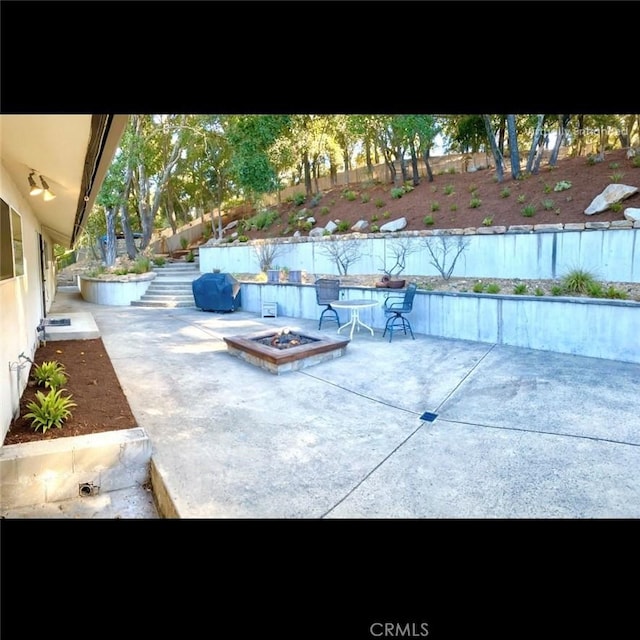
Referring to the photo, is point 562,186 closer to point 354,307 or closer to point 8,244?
point 354,307

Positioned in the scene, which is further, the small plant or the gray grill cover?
the gray grill cover

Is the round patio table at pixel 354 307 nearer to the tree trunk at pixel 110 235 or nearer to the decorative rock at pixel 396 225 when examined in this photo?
the decorative rock at pixel 396 225

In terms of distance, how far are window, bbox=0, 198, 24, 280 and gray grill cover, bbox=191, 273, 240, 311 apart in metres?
5.50

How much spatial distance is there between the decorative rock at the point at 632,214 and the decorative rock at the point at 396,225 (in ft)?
14.5

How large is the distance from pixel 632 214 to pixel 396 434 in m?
6.11

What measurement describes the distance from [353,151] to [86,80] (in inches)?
763

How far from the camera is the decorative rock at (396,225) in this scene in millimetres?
10141

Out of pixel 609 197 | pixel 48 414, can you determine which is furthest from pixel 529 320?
pixel 48 414

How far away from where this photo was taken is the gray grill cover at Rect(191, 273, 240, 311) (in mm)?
9844

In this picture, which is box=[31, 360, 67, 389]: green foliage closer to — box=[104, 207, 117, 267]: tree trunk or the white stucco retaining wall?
the white stucco retaining wall

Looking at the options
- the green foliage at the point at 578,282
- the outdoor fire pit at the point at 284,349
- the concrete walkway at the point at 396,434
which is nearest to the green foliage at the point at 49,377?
the concrete walkway at the point at 396,434
